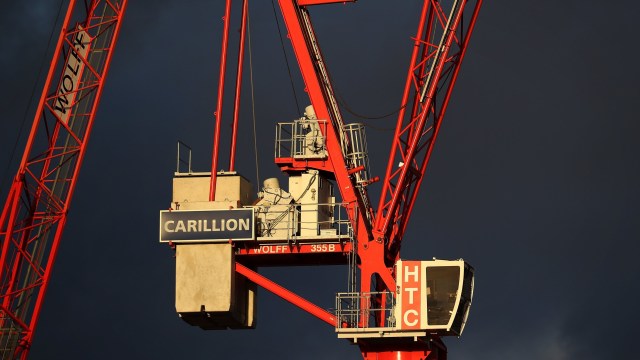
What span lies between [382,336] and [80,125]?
26129 mm

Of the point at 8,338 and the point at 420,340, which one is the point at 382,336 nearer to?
the point at 420,340

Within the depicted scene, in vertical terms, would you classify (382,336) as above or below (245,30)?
below

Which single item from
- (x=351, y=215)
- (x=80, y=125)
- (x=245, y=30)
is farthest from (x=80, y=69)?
(x=351, y=215)

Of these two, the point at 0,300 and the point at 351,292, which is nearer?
the point at 351,292

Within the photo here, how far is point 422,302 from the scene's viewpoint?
10144 cm

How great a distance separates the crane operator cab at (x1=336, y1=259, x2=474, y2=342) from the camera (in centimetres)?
10131

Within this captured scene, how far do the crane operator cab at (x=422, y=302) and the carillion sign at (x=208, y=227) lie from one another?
22.4 feet

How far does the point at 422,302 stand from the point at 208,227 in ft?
39.3

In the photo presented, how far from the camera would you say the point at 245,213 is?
105m

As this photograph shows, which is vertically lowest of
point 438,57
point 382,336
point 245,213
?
point 382,336

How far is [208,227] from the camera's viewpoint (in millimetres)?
104750

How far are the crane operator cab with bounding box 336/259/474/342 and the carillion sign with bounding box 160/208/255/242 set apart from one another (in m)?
6.81

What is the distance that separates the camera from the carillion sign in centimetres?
10469

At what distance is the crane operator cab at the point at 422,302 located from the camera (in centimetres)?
10131
